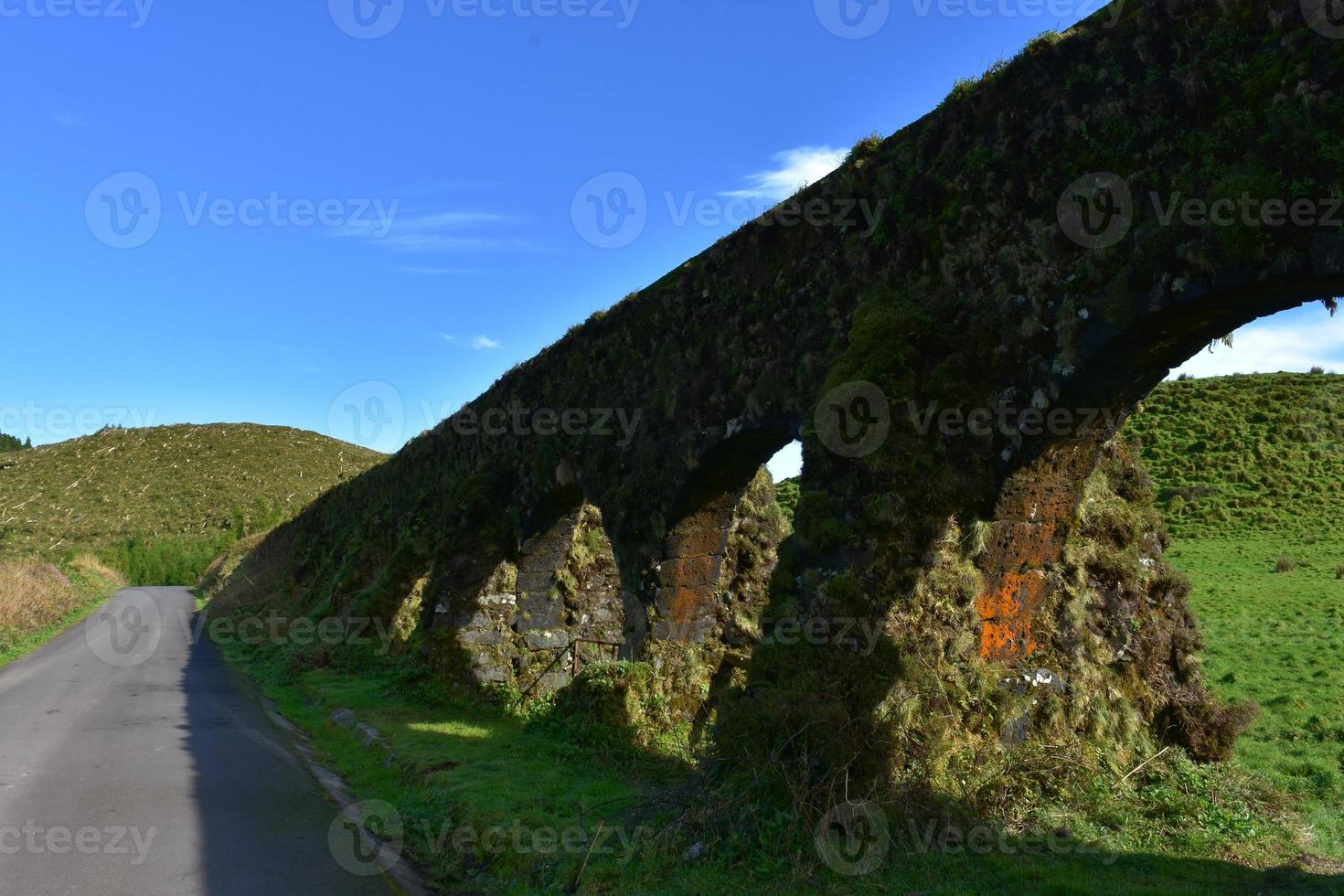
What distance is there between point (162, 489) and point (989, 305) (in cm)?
7974

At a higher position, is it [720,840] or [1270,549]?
[1270,549]

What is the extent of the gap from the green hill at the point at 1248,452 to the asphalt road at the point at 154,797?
28.9m

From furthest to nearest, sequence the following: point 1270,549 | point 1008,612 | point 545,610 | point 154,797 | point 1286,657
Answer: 1. point 1270,549
2. point 545,610
3. point 1286,657
4. point 154,797
5. point 1008,612

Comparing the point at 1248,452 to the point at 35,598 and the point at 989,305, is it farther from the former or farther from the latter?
the point at 35,598

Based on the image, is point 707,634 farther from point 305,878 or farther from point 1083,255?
point 1083,255

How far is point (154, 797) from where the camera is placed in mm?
8320

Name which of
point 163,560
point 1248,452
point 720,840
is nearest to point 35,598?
point 720,840

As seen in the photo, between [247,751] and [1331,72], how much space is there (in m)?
11.2

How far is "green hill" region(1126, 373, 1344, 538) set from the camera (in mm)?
30516

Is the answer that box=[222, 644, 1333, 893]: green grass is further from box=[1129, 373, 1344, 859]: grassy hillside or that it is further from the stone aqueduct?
the stone aqueduct

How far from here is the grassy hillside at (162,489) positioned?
62.2 metres

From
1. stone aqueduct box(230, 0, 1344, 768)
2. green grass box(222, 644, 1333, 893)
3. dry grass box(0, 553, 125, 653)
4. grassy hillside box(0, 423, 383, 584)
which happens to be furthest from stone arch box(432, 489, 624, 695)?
grassy hillside box(0, 423, 383, 584)

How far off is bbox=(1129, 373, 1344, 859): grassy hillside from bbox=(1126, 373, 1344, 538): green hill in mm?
62

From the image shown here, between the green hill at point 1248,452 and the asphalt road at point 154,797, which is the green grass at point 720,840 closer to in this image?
the asphalt road at point 154,797
